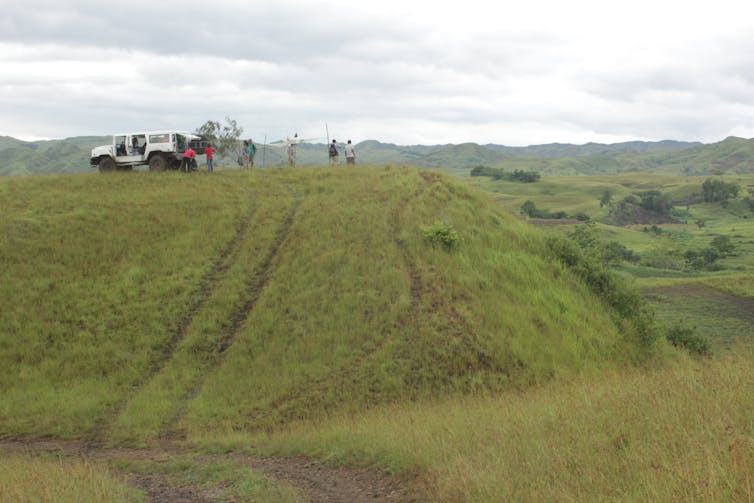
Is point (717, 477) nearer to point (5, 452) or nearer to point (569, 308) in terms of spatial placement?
point (5, 452)

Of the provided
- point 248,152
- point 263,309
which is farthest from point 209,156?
point 263,309

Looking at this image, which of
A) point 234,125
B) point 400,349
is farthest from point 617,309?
point 234,125

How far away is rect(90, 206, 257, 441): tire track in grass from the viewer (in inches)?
593

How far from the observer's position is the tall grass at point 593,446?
5.45 meters

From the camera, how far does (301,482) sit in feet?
31.4

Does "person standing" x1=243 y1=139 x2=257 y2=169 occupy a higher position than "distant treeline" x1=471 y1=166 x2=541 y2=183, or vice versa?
"distant treeline" x1=471 y1=166 x2=541 y2=183

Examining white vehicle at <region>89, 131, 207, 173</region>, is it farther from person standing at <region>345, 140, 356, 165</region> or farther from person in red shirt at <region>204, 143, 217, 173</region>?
person standing at <region>345, 140, 356, 165</region>

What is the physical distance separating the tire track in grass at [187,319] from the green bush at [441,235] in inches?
308

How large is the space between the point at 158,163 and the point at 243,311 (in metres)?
14.6

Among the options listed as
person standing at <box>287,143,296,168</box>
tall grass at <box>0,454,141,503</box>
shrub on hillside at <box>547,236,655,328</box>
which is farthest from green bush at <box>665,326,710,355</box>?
tall grass at <box>0,454,141,503</box>

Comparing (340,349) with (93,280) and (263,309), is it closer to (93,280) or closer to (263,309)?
(263,309)

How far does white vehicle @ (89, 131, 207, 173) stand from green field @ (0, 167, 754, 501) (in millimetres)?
1954

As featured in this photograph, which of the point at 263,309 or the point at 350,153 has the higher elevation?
the point at 350,153

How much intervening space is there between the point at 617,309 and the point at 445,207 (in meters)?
8.26
